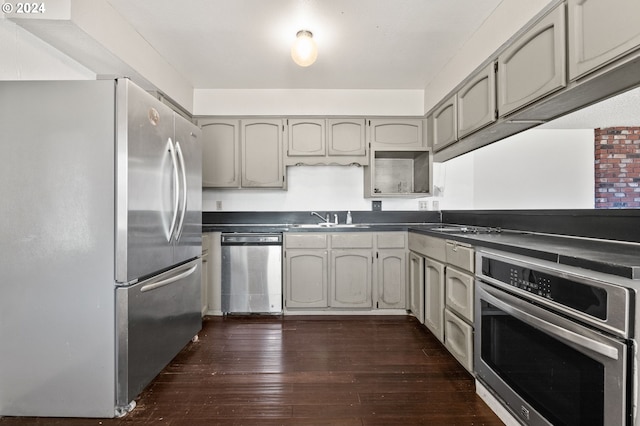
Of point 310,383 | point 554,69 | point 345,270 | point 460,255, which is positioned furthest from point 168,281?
point 554,69

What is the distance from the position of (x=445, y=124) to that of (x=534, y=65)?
1224mm

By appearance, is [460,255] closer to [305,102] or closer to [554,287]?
[554,287]

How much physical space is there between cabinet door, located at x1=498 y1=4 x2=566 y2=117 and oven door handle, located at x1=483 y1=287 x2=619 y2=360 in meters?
1.04

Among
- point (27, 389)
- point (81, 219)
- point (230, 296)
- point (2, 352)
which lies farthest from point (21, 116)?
point (230, 296)

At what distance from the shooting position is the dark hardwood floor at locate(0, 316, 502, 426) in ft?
5.23

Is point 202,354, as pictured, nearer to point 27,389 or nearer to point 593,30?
point 27,389

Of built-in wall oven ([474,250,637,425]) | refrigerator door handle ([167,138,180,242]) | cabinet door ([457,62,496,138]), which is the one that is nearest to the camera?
built-in wall oven ([474,250,637,425])

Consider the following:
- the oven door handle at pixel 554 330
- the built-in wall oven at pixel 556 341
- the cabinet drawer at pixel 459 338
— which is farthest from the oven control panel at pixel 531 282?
the cabinet drawer at pixel 459 338

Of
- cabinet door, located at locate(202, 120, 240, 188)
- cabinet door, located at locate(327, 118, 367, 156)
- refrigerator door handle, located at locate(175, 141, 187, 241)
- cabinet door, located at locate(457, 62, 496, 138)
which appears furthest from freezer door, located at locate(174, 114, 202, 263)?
cabinet door, located at locate(457, 62, 496, 138)

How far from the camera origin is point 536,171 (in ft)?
7.09

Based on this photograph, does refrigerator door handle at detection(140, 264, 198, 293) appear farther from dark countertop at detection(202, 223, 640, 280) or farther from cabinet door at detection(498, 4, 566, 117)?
cabinet door at detection(498, 4, 566, 117)

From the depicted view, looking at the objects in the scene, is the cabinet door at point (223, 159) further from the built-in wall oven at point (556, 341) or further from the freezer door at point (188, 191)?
the built-in wall oven at point (556, 341)

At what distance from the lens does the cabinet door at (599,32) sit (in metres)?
1.16

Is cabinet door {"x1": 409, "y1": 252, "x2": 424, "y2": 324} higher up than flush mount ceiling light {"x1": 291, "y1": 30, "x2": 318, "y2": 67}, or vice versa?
flush mount ceiling light {"x1": 291, "y1": 30, "x2": 318, "y2": 67}
